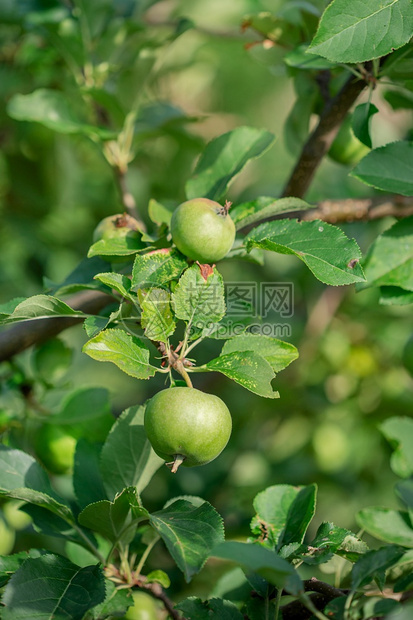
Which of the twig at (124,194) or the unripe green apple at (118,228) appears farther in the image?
the twig at (124,194)

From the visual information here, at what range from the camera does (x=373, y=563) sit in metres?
0.67

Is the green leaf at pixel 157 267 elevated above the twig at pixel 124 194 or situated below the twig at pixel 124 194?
above

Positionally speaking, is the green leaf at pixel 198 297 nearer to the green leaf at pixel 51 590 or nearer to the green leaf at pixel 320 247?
the green leaf at pixel 320 247

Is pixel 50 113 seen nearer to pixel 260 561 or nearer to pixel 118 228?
pixel 118 228

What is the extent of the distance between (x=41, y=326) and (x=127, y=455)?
11.2 inches

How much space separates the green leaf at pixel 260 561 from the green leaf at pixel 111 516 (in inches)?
7.1

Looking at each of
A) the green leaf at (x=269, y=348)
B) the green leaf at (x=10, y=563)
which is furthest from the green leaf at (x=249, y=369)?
the green leaf at (x=10, y=563)

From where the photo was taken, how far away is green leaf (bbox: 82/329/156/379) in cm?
69

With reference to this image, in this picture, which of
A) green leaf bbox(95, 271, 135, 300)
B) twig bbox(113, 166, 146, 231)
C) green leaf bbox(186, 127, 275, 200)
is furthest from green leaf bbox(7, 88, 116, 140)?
→ green leaf bbox(95, 271, 135, 300)


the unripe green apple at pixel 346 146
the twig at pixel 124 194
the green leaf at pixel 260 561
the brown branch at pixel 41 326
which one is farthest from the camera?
the twig at pixel 124 194

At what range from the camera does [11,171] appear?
1812mm

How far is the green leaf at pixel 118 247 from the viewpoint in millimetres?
774

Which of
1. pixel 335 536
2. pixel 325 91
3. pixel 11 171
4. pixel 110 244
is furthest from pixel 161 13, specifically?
pixel 335 536

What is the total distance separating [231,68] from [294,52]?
1569 mm
